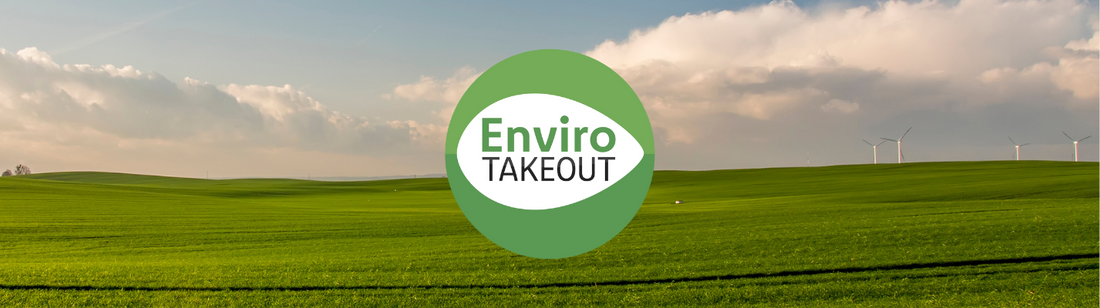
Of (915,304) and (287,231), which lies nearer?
(915,304)

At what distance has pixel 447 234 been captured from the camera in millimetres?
21266

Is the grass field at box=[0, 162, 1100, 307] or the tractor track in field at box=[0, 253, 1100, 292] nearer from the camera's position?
the grass field at box=[0, 162, 1100, 307]

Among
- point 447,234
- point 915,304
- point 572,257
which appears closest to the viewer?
point 915,304

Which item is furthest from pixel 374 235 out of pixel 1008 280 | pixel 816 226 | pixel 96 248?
pixel 1008 280

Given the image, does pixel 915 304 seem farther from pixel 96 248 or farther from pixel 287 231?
pixel 96 248

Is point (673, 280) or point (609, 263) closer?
point (673, 280)

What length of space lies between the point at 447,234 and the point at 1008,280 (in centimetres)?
1657

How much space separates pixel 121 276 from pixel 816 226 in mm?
20440

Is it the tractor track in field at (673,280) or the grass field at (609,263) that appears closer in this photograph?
the grass field at (609,263)

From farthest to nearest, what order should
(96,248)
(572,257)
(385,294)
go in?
(96,248) < (572,257) < (385,294)

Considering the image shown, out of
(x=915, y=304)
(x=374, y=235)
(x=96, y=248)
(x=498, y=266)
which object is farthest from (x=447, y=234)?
(x=915, y=304)

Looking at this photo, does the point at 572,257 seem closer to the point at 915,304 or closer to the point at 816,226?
the point at 915,304

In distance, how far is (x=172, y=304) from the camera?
1088 centimetres

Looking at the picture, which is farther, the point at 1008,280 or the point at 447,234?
the point at 447,234
